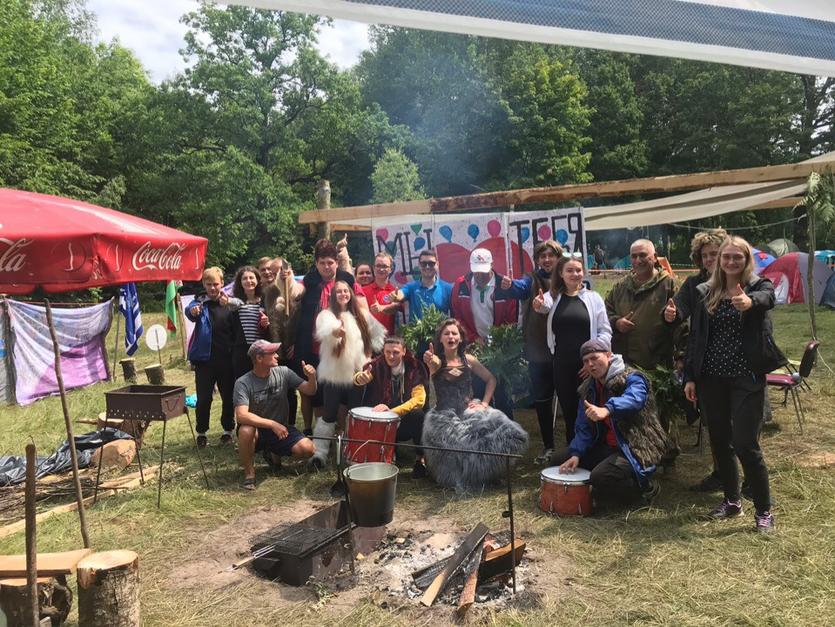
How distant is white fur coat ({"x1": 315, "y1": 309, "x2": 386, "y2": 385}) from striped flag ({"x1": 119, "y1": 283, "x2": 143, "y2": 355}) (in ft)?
24.3

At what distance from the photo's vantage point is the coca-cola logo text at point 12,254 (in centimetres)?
267

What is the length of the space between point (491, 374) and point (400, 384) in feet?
2.65

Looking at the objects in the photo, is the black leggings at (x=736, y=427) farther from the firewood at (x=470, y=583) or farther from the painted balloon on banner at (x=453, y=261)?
the painted balloon on banner at (x=453, y=261)

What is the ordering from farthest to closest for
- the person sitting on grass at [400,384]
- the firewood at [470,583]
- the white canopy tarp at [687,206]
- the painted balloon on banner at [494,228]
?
1. the white canopy tarp at [687,206]
2. the painted balloon on banner at [494,228]
3. the person sitting on grass at [400,384]
4. the firewood at [470,583]

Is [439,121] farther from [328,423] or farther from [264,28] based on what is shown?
[328,423]

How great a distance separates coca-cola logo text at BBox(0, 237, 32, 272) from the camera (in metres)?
2.67

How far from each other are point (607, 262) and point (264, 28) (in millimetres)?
20347

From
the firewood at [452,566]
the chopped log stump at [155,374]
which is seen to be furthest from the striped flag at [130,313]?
the firewood at [452,566]

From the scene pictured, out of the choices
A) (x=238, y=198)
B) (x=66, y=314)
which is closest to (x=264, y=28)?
(x=238, y=198)

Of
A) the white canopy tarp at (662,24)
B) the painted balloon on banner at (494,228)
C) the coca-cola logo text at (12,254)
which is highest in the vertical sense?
the painted balloon on banner at (494,228)

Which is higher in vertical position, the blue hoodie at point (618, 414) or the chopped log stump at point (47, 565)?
the blue hoodie at point (618, 414)

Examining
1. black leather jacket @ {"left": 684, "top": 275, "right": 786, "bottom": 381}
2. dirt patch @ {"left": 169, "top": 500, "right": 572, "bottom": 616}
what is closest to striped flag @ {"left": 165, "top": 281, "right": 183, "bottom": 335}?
dirt patch @ {"left": 169, "top": 500, "right": 572, "bottom": 616}

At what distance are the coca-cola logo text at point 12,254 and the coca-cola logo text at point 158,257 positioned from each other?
→ 524mm

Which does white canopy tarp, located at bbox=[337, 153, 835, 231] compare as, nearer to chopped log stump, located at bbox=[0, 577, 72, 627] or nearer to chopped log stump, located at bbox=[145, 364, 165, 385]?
chopped log stump, located at bbox=[145, 364, 165, 385]
